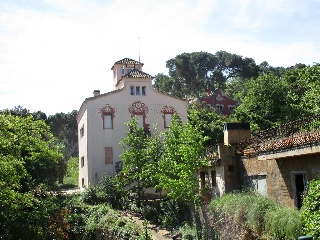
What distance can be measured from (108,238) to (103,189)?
6.32m

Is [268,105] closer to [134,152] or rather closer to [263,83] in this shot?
[263,83]

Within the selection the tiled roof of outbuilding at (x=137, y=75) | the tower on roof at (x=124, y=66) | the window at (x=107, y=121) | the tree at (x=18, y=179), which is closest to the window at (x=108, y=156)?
the window at (x=107, y=121)

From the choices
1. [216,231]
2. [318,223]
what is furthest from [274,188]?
[318,223]

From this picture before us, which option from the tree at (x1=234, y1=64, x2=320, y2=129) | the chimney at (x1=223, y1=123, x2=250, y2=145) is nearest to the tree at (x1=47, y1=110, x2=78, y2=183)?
Answer: the tree at (x1=234, y1=64, x2=320, y2=129)

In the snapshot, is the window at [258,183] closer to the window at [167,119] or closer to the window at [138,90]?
the window at [167,119]

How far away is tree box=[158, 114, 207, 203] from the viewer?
63.5ft

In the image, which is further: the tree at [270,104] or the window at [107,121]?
the window at [107,121]

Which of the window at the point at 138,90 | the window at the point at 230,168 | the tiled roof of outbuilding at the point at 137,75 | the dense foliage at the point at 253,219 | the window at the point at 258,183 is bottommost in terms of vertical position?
the dense foliage at the point at 253,219

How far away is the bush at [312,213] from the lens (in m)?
11.3

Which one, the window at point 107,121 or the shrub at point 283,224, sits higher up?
the window at point 107,121

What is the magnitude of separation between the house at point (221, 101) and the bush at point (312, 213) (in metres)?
46.4

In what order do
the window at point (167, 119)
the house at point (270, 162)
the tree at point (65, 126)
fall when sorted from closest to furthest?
the house at point (270, 162)
the window at point (167, 119)
the tree at point (65, 126)

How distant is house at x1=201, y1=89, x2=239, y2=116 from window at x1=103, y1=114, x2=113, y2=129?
27.0 m

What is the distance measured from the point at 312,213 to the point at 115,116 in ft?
78.4
